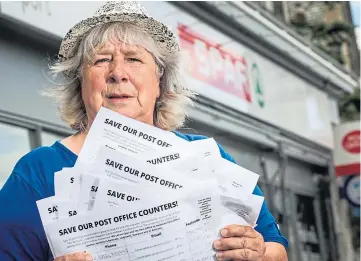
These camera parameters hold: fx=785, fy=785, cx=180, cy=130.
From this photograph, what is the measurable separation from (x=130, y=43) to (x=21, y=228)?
532 mm

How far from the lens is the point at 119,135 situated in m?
1.79

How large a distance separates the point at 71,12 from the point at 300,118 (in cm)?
642

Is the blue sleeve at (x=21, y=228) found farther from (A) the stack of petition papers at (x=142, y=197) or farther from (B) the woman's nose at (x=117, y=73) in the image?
(B) the woman's nose at (x=117, y=73)

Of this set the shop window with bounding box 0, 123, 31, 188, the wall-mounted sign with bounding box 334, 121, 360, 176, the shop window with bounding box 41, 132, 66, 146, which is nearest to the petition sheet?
the shop window with bounding box 0, 123, 31, 188

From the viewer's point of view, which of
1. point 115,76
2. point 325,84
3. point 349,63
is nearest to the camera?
point 115,76

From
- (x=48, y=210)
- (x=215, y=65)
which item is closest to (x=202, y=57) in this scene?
(x=215, y=65)

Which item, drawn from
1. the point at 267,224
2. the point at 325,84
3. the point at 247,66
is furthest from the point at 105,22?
the point at 325,84

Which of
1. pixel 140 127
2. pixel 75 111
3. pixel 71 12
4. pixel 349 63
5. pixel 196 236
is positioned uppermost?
pixel 349 63

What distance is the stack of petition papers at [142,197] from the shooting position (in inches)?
67.9

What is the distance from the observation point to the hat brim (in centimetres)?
200

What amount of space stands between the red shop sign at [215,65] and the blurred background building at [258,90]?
2 cm

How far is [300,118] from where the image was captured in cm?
1252

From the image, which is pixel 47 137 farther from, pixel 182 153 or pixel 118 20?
pixel 182 153

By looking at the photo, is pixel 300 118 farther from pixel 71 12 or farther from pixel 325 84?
pixel 71 12
